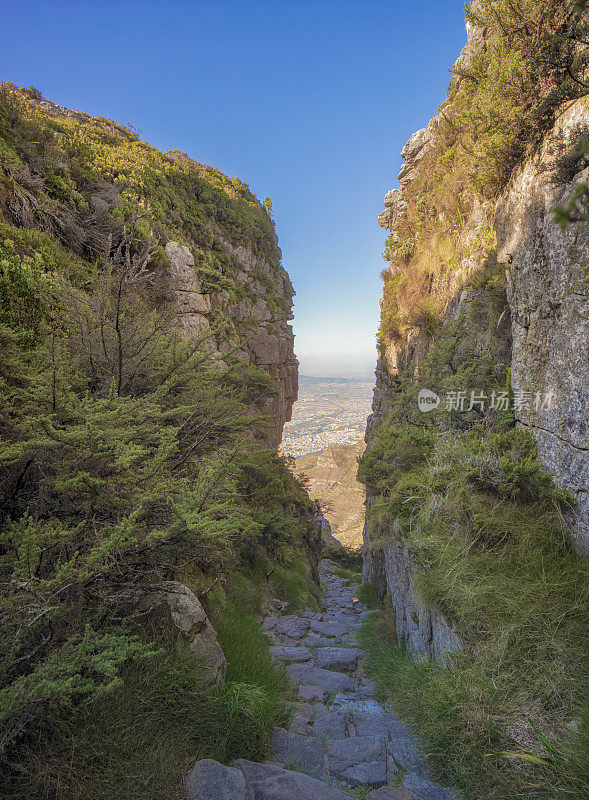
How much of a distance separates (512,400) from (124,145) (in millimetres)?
18275

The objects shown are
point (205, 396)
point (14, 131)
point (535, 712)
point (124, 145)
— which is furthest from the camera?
point (124, 145)

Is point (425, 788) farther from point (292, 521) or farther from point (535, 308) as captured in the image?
point (292, 521)

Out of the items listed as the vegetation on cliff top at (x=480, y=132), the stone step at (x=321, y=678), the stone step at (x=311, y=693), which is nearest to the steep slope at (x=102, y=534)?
the stone step at (x=311, y=693)

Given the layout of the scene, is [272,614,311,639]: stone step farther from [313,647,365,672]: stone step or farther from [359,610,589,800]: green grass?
[359,610,589,800]: green grass

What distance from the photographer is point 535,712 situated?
8.59 ft

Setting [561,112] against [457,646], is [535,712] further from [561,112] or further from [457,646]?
[561,112]

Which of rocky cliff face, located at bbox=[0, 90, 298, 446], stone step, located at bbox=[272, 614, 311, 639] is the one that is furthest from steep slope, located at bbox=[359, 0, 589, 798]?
rocky cliff face, located at bbox=[0, 90, 298, 446]

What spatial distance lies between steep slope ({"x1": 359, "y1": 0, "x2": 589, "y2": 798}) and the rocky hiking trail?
323mm

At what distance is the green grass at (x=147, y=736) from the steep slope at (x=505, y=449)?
1752 mm

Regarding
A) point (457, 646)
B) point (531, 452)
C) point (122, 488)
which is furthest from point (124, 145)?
point (457, 646)

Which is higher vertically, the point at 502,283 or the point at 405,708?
the point at 502,283

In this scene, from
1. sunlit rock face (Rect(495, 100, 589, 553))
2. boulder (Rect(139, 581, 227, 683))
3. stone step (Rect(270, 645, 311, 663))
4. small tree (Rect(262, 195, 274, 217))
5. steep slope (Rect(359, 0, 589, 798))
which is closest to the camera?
steep slope (Rect(359, 0, 589, 798))

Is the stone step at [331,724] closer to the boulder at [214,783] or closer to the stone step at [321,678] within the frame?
the stone step at [321,678]

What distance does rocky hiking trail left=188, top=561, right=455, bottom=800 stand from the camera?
2383mm
